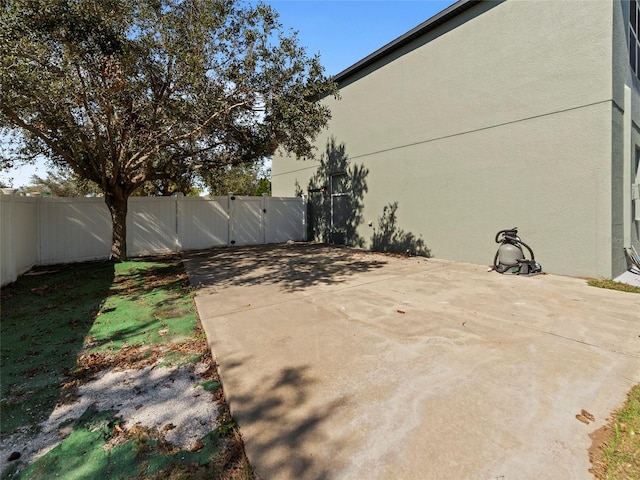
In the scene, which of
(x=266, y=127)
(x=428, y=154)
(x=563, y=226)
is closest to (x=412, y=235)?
(x=428, y=154)

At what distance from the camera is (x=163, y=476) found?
169 centimetres

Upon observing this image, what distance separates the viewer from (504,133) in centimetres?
757

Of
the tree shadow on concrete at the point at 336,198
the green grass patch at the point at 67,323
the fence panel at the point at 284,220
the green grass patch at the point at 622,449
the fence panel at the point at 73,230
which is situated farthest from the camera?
the fence panel at the point at 284,220

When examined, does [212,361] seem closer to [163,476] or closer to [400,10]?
[163,476]

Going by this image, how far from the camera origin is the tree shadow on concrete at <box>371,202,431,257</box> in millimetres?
9727

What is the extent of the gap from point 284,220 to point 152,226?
5.15m

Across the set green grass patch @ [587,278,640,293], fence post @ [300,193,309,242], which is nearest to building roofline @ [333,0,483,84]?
fence post @ [300,193,309,242]

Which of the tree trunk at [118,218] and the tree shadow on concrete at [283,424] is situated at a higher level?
the tree trunk at [118,218]

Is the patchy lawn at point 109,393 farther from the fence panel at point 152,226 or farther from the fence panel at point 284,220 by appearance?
the fence panel at point 284,220

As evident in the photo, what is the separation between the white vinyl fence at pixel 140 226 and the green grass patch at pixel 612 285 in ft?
33.5

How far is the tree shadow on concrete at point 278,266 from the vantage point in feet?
20.9

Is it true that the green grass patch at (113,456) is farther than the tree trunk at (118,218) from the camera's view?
No

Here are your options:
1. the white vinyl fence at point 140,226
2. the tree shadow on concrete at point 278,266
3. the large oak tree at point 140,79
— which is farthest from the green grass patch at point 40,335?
the large oak tree at point 140,79

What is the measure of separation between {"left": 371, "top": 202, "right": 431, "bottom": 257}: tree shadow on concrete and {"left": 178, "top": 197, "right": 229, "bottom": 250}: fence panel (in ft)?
18.2
